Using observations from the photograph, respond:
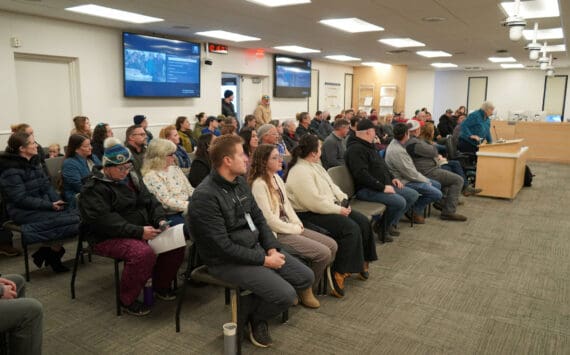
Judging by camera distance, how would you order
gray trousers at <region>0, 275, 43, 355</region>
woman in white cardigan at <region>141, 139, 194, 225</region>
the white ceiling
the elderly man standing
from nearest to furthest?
1. gray trousers at <region>0, 275, 43, 355</region>
2. woman in white cardigan at <region>141, 139, 194, 225</region>
3. the white ceiling
4. the elderly man standing

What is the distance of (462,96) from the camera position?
19.2 m

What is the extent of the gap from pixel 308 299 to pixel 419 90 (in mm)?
16706

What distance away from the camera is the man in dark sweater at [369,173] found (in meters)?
4.54

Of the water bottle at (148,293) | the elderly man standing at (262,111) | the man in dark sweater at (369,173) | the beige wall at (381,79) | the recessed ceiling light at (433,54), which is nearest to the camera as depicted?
the water bottle at (148,293)

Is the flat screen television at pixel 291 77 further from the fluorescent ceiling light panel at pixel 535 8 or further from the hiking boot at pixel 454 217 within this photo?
the hiking boot at pixel 454 217

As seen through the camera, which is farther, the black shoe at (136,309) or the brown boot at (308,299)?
the brown boot at (308,299)

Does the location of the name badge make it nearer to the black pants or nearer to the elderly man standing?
the black pants

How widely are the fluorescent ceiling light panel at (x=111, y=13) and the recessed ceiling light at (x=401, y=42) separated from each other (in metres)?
4.65

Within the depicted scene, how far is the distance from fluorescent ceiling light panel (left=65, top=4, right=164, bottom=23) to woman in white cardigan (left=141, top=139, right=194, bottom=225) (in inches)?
135

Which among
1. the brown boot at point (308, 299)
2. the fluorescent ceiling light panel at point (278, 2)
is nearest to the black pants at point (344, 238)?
the brown boot at point (308, 299)

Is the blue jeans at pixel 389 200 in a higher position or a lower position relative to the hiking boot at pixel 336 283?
higher

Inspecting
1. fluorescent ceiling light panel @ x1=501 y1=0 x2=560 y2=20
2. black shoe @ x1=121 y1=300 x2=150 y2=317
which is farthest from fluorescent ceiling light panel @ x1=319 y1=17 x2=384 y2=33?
black shoe @ x1=121 y1=300 x2=150 y2=317

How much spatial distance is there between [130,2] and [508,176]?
19.5 feet

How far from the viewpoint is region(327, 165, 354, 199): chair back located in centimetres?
438
